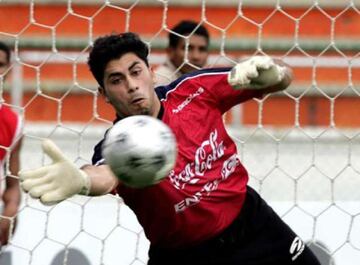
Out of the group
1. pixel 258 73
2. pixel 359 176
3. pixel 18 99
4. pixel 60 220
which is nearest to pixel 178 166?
pixel 258 73

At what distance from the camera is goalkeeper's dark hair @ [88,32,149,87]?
2877 millimetres

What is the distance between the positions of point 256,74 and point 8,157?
134 centimetres

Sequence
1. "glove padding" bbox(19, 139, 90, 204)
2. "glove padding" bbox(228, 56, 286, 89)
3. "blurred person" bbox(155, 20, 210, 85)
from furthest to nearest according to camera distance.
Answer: "blurred person" bbox(155, 20, 210, 85)
"glove padding" bbox(228, 56, 286, 89)
"glove padding" bbox(19, 139, 90, 204)

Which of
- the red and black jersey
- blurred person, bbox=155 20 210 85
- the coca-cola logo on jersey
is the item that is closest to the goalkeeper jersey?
the coca-cola logo on jersey

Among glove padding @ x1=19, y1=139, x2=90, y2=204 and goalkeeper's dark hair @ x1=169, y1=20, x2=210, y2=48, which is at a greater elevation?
goalkeeper's dark hair @ x1=169, y1=20, x2=210, y2=48

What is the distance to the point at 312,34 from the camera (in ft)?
20.4

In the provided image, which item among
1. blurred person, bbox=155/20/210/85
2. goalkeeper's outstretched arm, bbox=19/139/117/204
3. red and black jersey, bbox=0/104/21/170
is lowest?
red and black jersey, bbox=0/104/21/170

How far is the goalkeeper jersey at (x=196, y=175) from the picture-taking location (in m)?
2.80

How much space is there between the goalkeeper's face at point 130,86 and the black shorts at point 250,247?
43cm

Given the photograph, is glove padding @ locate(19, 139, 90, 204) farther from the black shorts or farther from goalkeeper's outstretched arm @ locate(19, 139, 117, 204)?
the black shorts

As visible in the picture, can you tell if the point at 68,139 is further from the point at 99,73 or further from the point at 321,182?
the point at 99,73

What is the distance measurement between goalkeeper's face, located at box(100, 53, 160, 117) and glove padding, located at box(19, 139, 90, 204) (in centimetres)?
58

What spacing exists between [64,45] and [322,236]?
2065 mm

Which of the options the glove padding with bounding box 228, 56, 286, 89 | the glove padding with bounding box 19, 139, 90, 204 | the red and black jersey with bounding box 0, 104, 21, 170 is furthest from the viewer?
the red and black jersey with bounding box 0, 104, 21, 170
